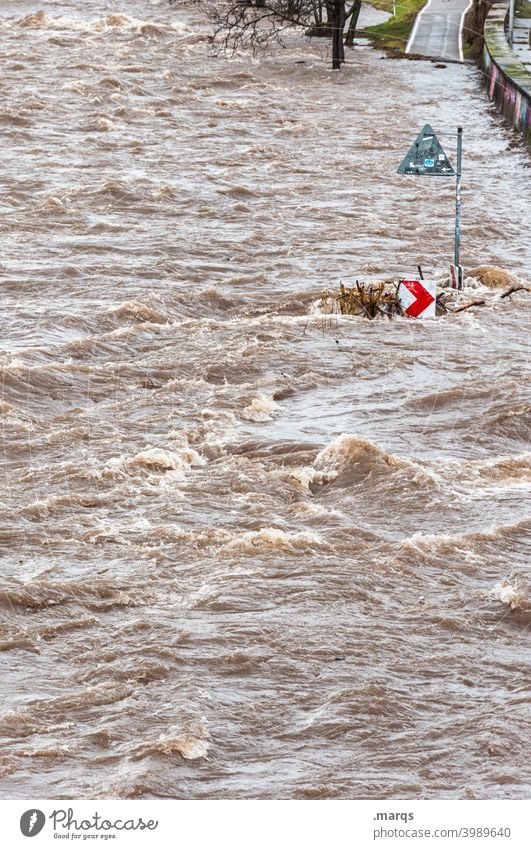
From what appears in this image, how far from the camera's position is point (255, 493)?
1327 cm

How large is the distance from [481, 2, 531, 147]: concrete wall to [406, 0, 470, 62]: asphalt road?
57.8 inches

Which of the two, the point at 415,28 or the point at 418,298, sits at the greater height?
the point at 418,298

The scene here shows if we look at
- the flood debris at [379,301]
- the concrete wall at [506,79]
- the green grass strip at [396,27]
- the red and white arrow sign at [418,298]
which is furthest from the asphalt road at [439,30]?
the red and white arrow sign at [418,298]

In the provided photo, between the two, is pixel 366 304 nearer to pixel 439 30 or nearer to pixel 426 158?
pixel 426 158

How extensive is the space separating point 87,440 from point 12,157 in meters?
14.6

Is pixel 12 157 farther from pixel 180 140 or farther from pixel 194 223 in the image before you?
pixel 194 223

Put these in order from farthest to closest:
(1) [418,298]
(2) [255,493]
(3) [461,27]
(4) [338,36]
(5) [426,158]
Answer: (3) [461,27], (4) [338,36], (1) [418,298], (5) [426,158], (2) [255,493]

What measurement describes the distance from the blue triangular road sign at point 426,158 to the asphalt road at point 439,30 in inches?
979

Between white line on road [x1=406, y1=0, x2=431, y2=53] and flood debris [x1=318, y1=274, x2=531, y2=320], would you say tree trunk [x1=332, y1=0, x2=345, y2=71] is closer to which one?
white line on road [x1=406, y1=0, x2=431, y2=53]

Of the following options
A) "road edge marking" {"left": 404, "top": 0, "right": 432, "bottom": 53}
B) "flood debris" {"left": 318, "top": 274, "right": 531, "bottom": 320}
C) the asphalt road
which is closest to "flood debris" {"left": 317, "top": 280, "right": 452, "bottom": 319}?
"flood debris" {"left": 318, "top": 274, "right": 531, "bottom": 320}

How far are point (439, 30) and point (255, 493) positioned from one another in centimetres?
3524

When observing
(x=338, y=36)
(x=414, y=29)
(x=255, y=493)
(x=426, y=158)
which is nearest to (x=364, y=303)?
(x=426, y=158)

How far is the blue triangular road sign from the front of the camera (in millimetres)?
17891

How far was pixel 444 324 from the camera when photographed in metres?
18.5
